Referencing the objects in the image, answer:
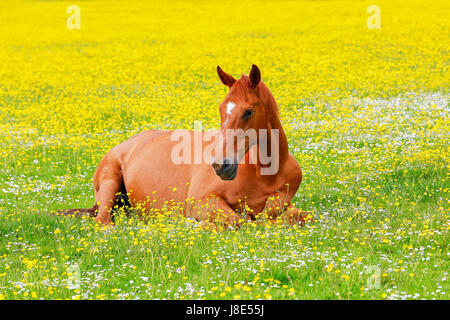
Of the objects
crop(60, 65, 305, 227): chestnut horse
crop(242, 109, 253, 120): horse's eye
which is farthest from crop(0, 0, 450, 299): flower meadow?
crop(242, 109, 253, 120): horse's eye

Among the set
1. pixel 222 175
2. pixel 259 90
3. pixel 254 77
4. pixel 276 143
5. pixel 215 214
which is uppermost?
pixel 254 77

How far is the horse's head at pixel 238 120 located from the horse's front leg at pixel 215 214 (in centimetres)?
87

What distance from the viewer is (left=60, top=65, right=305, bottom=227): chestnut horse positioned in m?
7.03

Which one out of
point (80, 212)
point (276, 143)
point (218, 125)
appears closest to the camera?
point (276, 143)

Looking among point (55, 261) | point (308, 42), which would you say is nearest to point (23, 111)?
point (55, 261)

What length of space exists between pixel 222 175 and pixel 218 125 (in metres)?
9.57

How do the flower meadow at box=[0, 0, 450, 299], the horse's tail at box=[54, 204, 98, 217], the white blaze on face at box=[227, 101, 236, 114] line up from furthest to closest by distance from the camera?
the horse's tail at box=[54, 204, 98, 217]
the white blaze on face at box=[227, 101, 236, 114]
the flower meadow at box=[0, 0, 450, 299]

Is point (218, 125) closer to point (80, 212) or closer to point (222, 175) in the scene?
point (80, 212)

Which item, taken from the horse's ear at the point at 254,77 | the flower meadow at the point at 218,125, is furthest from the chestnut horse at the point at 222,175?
the flower meadow at the point at 218,125

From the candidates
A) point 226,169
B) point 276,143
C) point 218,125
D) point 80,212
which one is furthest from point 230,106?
point 218,125

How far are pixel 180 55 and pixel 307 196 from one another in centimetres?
2174

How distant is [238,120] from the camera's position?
22.9 feet

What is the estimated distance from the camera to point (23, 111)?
19.7m

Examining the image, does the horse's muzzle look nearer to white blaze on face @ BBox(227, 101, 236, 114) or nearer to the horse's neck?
white blaze on face @ BBox(227, 101, 236, 114)
